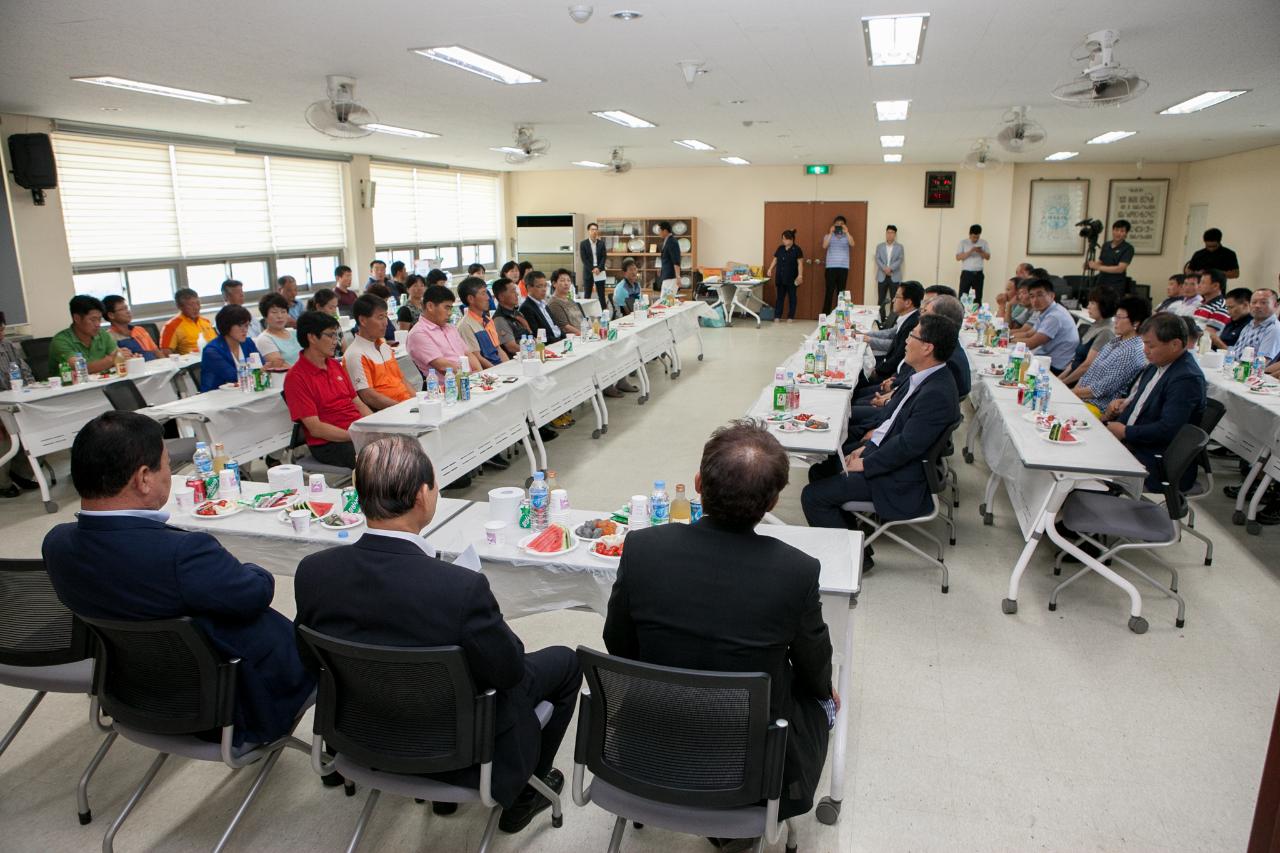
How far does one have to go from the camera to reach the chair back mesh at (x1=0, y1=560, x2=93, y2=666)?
2.32 metres

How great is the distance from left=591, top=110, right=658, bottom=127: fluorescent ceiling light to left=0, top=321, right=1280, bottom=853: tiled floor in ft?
16.8

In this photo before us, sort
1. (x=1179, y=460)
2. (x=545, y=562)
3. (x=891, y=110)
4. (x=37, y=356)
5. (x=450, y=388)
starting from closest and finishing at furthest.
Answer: (x=545, y=562), (x=1179, y=460), (x=450, y=388), (x=37, y=356), (x=891, y=110)

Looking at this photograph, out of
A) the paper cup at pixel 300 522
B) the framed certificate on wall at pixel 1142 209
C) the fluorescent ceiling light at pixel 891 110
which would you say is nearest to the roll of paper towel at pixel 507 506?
the paper cup at pixel 300 522

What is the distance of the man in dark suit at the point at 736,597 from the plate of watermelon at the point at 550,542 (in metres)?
0.73

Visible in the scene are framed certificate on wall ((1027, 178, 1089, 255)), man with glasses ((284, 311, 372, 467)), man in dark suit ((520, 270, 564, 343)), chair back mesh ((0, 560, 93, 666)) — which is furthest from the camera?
framed certificate on wall ((1027, 178, 1089, 255))

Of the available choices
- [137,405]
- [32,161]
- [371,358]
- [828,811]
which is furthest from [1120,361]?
[32,161]

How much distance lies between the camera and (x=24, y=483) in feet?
18.5

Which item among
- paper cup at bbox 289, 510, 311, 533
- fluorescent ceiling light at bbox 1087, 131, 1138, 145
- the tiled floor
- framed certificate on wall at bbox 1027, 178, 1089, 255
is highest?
fluorescent ceiling light at bbox 1087, 131, 1138, 145

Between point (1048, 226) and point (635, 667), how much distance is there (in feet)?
49.3

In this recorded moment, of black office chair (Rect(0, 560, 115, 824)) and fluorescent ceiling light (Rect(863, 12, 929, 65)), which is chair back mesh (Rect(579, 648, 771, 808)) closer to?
black office chair (Rect(0, 560, 115, 824))

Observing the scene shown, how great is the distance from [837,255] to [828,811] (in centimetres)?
1265

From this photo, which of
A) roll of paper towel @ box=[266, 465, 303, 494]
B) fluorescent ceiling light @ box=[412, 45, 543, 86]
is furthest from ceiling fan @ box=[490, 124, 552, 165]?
roll of paper towel @ box=[266, 465, 303, 494]

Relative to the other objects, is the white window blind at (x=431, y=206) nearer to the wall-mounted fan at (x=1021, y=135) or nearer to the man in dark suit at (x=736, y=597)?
the wall-mounted fan at (x=1021, y=135)

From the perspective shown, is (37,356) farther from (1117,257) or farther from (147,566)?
(1117,257)
